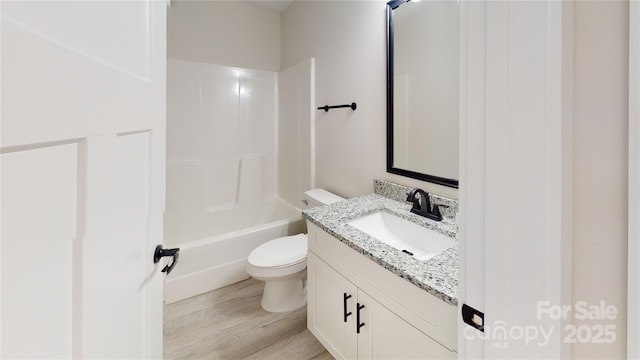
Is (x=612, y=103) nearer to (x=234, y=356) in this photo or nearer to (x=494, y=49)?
(x=494, y=49)

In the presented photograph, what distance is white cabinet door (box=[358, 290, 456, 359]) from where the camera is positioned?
91 centimetres

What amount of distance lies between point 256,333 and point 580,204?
1.75 meters

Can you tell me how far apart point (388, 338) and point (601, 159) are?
93cm

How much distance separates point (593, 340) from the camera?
445mm

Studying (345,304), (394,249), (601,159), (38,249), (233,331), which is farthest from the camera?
(233,331)

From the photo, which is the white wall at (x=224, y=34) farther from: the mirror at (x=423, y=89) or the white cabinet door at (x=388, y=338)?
the white cabinet door at (x=388, y=338)

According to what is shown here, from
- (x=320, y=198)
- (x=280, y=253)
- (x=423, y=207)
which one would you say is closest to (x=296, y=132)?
(x=320, y=198)

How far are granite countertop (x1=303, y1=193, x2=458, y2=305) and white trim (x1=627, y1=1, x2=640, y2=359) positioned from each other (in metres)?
0.40

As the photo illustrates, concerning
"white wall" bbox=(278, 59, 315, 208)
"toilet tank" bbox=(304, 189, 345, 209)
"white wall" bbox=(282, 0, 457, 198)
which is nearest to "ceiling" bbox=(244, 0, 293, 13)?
"white wall" bbox=(282, 0, 457, 198)

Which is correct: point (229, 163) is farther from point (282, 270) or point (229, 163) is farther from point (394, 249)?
point (394, 249)

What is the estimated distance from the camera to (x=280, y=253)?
1895mm

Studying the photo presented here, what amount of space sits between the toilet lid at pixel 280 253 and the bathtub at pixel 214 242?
0.36 meters

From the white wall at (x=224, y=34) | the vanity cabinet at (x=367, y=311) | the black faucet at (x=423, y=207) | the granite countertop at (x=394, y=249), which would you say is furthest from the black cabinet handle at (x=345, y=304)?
the white wall at (x=224, y=34)

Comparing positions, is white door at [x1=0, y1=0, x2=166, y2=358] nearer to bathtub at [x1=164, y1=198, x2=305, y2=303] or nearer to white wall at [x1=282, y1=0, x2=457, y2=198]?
white wall at [x1=282, y1=0, x2=457, y2=198]
